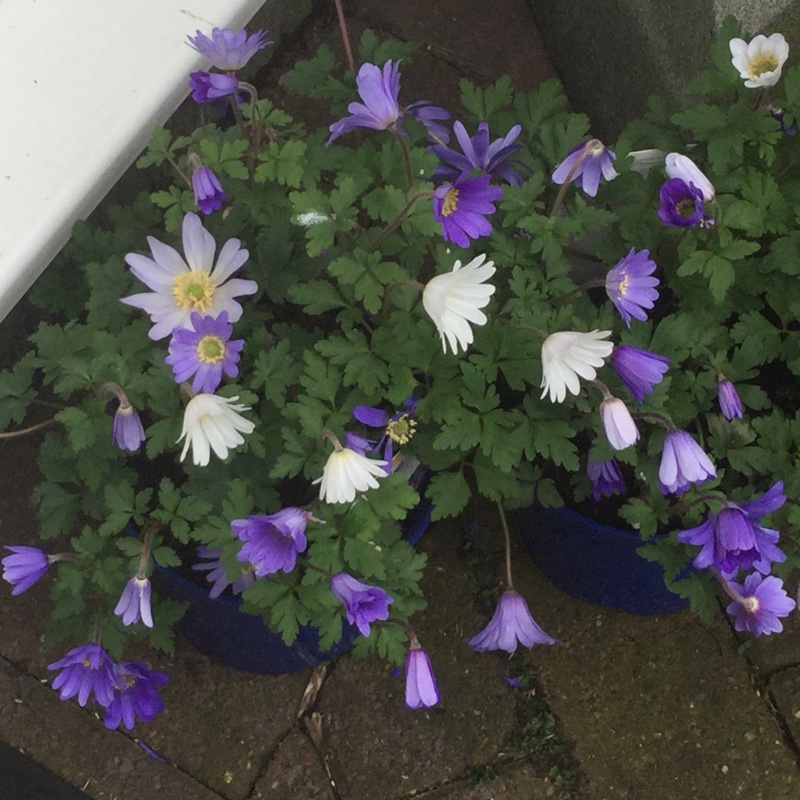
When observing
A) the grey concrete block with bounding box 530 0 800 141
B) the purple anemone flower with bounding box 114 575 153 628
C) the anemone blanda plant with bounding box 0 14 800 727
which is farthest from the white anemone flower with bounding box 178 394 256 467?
the grey concrete block with bounding box 530 0 800 141

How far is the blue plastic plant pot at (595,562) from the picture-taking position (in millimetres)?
1558

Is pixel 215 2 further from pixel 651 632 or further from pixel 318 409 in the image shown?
pixel 651 632

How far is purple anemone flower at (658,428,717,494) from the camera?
1.17 meters

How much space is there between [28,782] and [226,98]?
1.34 meters

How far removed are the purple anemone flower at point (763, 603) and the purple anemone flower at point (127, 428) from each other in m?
0.85

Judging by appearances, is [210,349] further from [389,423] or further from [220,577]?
[220,577]

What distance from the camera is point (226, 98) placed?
143cm

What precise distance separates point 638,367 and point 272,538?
1.68 feet

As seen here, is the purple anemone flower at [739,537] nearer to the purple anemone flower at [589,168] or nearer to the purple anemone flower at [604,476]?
the purple anemone flower at [604,476]

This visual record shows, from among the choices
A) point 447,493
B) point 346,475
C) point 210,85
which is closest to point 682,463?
point 447,493

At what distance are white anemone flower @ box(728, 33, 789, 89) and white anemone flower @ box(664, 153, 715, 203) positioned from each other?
0.50 feet

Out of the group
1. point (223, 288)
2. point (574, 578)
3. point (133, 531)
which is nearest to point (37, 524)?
point (133, 531)

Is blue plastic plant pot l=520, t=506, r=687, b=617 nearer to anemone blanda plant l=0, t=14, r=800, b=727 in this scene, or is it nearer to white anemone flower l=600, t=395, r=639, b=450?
anemone blanda plant l=0, t=14, r=800, b=727

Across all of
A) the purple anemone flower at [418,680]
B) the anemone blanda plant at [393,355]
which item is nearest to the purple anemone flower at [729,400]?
the anemone blanda plant at [393,355]
